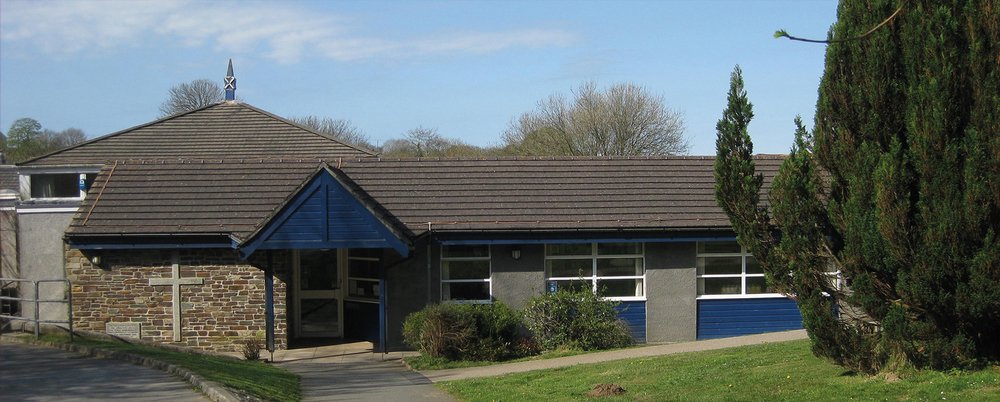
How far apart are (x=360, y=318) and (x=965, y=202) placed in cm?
1417

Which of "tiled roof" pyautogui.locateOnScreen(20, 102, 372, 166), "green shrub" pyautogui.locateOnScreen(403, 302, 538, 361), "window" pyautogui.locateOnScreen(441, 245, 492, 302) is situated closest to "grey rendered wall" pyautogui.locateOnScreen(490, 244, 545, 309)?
"window" pyautogui.locateOnScreen(441, 245, 492, 302)

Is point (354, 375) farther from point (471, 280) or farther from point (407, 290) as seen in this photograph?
point (471, 280)

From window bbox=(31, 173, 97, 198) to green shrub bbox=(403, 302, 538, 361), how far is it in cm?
1333

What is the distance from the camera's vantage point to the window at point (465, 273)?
20.7 m

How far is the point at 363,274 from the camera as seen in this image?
71.2 ft

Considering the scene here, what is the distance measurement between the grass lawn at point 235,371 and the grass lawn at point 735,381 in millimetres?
2423

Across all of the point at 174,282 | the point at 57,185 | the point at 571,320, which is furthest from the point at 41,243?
the point at 571,320

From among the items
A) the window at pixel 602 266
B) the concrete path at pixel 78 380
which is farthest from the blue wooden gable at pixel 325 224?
the concrete path at pixel 78 380

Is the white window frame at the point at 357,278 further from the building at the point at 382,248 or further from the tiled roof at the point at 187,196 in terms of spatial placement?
the tiled roof at the point at 187,196

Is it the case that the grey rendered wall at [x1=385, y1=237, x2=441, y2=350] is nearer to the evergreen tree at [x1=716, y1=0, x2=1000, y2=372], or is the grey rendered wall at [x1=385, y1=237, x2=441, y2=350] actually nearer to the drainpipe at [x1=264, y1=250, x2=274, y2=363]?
the drainpipe at [x1=264, y1=250, x2=274, y2=363]

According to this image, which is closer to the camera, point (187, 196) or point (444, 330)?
point (444, 330)

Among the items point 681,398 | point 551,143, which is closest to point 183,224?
point 681,398

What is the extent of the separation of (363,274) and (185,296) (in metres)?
3.70

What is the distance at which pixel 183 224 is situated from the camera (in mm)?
20266
